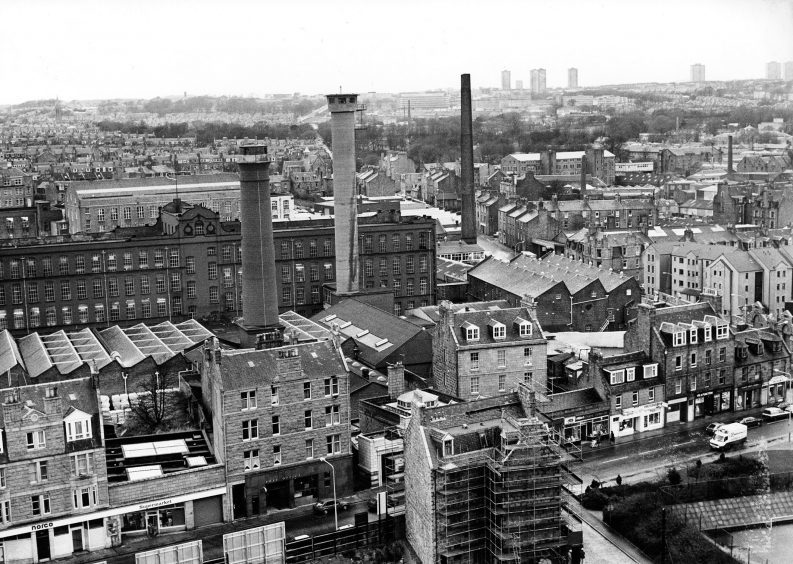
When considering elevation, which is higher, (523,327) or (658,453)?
(523,327)

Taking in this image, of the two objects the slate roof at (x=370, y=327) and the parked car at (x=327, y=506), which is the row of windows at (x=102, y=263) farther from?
the parked car at (x=327, y=506)

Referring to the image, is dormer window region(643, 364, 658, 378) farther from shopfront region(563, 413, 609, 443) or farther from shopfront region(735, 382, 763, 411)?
shopfront region(735, 382, 763, 411)

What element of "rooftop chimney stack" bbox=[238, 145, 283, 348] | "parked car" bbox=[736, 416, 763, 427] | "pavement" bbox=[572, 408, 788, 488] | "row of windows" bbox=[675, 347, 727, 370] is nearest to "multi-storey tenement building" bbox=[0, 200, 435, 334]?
"rooftop chimney stack" bbox=[238, 145, 283, 348]

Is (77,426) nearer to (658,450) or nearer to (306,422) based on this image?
(306,422)

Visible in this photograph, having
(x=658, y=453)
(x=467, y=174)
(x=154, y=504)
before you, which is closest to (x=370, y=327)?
(x=658, y=453)

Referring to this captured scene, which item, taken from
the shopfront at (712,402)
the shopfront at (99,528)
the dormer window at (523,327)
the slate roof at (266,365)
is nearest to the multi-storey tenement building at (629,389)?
the shopfront at (712,402)

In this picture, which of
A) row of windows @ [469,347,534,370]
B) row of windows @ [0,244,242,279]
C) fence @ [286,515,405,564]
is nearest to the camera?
fence @ [286,515,405,564]
